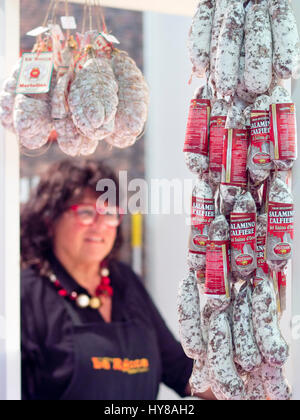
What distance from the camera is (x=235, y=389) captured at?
131 centimetres

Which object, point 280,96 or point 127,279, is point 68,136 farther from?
point 127,279

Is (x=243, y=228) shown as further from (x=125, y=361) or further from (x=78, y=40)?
(x=125, y=361)

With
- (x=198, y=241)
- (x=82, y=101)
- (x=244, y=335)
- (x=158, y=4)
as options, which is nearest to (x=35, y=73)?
(x=82, y=101)

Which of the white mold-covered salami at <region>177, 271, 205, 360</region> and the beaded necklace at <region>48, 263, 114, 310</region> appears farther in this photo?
the beaded necklace at <region>48, 263, 114, 310</region>

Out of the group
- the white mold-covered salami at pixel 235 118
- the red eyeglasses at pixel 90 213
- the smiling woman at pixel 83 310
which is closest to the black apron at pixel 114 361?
Answer: the smiling woman at pixel 83 310

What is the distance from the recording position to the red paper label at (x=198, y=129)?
1.42 metres

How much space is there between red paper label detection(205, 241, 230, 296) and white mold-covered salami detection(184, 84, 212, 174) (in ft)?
0.69

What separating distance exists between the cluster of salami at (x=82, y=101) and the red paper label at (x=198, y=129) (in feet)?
0.90

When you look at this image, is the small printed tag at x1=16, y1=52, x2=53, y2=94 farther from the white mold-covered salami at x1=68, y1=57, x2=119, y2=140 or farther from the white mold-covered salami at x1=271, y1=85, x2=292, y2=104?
the white mold-covered salami at x1=271, y1=85, x2=292, y2=104

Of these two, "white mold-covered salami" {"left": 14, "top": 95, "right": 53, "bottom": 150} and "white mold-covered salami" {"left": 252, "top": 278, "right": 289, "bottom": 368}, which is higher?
"white mold-covered salami" {"left": 14, "top": 95, "right": 53, "bottom": 150}

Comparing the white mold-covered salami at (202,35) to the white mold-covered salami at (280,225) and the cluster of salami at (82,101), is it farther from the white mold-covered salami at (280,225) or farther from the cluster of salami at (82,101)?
the white mold-covered salami at (280,225)

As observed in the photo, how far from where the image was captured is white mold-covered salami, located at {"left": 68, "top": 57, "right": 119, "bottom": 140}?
1567 mm

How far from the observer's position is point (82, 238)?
9.11 ft

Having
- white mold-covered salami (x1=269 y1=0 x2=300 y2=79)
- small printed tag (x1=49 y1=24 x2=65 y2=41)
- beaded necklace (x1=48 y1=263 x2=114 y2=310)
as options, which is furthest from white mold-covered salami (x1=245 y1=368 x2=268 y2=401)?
beaded necklace (x1=48 y1=263 x2=114 y2=310)
